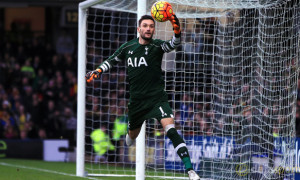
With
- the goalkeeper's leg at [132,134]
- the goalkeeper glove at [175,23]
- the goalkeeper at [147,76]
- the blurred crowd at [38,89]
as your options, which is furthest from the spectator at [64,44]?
the goalkeeper glove at [175,23]

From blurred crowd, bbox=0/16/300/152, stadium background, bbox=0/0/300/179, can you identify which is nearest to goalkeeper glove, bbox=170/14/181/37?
blurred crowd, bbox=0/16/300/152

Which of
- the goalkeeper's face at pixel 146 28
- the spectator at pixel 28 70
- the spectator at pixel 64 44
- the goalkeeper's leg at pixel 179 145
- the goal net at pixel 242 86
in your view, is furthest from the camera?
the spectator at pixel 64 44

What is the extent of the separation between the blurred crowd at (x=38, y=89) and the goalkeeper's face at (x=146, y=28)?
978 centimetres

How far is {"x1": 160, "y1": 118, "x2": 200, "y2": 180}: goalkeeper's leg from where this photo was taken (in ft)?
23.1

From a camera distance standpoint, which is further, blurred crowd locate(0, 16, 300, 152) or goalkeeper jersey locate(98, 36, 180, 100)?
blurred crowd locate(0, 16, 300, 152)

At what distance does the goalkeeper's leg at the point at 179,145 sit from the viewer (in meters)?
7.05

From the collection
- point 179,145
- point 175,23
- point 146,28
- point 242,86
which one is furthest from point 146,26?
point 242,86

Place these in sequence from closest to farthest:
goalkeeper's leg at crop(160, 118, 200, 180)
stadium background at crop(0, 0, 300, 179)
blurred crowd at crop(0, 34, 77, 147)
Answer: goalkeeper's leg at crop(160, 118, 200, 180) < stadium background at crop(0, 0, 300, 179) < blurred crowd at crop(0, 34, 77, 147)

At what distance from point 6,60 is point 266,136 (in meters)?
12.0

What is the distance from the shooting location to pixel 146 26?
7512 millimetres

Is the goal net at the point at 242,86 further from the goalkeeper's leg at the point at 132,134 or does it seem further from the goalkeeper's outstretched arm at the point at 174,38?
the goalkeeper's outstretched arm at the point at 174,38

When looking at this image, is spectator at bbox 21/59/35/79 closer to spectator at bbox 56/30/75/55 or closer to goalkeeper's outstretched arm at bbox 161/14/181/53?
spectator at bbox 56/30/75/55

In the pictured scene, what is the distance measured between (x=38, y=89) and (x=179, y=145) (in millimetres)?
12289

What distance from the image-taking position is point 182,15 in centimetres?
1091
